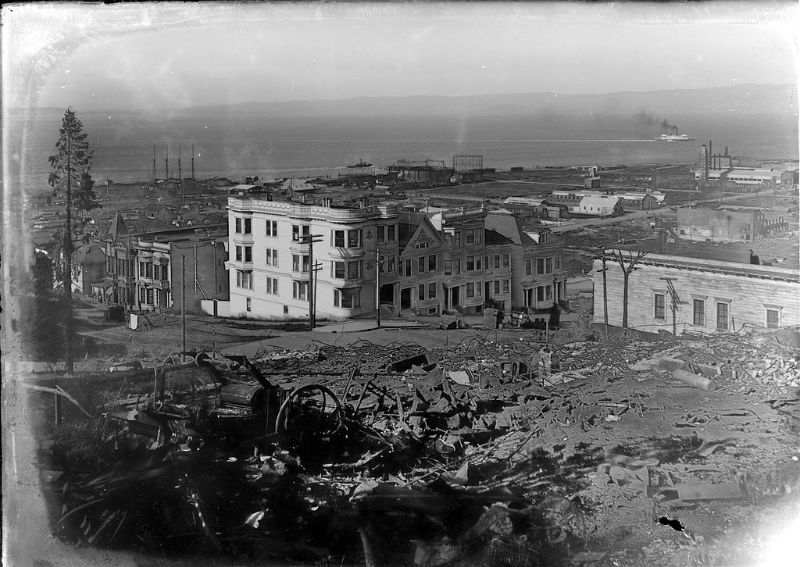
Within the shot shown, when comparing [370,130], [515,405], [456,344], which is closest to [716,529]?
[515,405]

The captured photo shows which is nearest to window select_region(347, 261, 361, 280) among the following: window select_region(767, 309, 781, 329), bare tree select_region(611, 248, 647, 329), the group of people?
the group of people

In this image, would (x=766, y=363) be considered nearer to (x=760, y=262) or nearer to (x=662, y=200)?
(x=760, y=262)

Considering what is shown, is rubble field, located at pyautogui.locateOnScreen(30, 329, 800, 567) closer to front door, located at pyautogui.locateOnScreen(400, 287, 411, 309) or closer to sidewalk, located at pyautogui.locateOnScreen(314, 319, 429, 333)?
sidewalk, located at pyautogui.locateOnScreen(314, 319, 429, 333)

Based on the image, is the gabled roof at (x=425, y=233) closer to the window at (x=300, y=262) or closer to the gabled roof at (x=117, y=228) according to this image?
the window at (x=300, y=262)

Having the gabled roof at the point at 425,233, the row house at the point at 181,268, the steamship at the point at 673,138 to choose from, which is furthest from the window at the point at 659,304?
the row house at the point at 181,268

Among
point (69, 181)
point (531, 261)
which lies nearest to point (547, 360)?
point (531, 261)

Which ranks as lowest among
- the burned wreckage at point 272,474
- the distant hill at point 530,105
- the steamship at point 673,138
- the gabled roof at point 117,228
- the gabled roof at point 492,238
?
the burned wreckage at point 272,474
